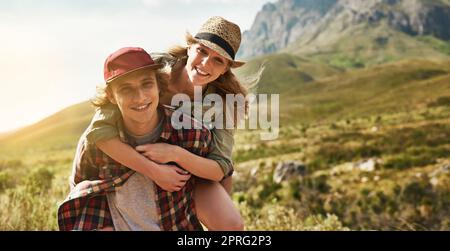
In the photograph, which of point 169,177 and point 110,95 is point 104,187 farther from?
point 110,95

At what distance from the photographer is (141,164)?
2447 mm

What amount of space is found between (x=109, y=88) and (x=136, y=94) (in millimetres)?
151

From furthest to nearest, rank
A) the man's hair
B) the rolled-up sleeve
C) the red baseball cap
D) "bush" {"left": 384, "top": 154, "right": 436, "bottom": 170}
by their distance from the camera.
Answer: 1. "bush" {"left": 384, "top": 154, "right": 436, "bottom": 170}
2. the rolled-up sleeve
3. the man's hair
4. the red baseball cap

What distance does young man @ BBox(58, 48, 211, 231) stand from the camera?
2.42 m

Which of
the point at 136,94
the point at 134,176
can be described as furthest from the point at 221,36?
the point at 134,176

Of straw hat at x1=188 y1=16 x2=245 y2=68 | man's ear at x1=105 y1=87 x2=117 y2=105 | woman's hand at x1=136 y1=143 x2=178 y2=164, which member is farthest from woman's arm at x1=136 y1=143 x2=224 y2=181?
straw hat at x1=188 y1=16 x2=245 y2=68

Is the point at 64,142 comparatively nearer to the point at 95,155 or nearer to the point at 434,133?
the point at 434,133

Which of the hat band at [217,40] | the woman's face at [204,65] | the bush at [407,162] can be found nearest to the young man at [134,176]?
the woman's face at [204,65]

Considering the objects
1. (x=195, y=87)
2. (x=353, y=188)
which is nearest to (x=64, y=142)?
(x=353, y=188)

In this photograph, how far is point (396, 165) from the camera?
120 ft

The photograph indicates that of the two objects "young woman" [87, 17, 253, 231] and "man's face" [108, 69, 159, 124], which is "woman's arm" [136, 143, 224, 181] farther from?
"man's face" [108, 69, 159, 124]

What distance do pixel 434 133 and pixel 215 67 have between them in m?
51.7

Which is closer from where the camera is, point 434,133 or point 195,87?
point 195,87

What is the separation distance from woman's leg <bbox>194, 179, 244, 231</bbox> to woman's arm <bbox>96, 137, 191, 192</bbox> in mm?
242
